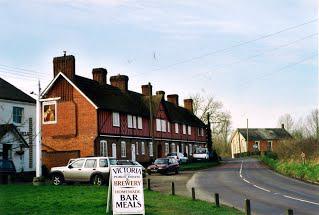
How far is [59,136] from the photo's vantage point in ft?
168

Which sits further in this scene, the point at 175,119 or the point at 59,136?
the point at 175,119

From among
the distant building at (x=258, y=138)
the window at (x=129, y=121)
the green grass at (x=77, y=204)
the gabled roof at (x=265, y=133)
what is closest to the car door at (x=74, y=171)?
the green grass at (x=77, y=204)

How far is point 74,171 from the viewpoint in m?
31.5

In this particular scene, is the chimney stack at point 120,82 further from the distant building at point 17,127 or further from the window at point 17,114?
the window at point 17,114

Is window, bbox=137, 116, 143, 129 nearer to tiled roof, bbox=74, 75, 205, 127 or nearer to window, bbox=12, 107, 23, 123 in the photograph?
tiled roof, bbox=74, 75, 205, 127

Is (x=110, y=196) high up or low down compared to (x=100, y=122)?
down

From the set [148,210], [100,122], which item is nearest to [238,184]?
[148,210]

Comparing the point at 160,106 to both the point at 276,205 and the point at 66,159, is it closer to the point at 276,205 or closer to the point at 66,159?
the point at 66,159

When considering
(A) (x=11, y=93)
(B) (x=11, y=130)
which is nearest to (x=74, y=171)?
(B) (x=11, y=130)

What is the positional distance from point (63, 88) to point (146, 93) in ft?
68.9

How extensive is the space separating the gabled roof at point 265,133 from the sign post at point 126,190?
353 feet

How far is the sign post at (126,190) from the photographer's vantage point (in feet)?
52.0

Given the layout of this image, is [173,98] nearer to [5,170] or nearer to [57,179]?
[5,170]

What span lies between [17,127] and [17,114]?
1.11 m
